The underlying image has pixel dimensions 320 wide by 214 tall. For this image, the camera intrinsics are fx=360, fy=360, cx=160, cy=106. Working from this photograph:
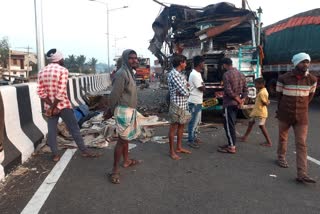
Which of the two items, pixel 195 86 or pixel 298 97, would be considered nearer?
pixel 298 97

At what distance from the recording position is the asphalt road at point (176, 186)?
13.6ft

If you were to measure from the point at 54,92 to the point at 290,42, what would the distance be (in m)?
13.0

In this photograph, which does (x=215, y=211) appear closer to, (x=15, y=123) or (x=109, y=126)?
(x=15, y=123)

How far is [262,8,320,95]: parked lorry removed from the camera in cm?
1413

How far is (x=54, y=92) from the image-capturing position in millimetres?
5812

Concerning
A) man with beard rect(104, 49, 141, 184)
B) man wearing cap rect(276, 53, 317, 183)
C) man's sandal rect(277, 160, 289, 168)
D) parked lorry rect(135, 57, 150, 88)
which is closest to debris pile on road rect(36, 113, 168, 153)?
man with beard rect(104, 49, 141, 184)

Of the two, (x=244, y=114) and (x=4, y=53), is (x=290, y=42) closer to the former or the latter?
(x=244, y=114)

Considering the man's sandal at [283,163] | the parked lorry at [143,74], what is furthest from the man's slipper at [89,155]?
the parked lorry at [143,74]

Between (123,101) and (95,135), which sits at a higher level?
(123,101)

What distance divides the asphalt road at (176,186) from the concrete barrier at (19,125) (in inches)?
9.9

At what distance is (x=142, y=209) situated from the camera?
409 centimetres

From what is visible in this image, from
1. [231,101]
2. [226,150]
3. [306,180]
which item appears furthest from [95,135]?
[306,180]

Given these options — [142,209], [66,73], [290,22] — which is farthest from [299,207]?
[290,22]

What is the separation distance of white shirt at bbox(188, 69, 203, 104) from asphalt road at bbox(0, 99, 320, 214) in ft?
3.66
